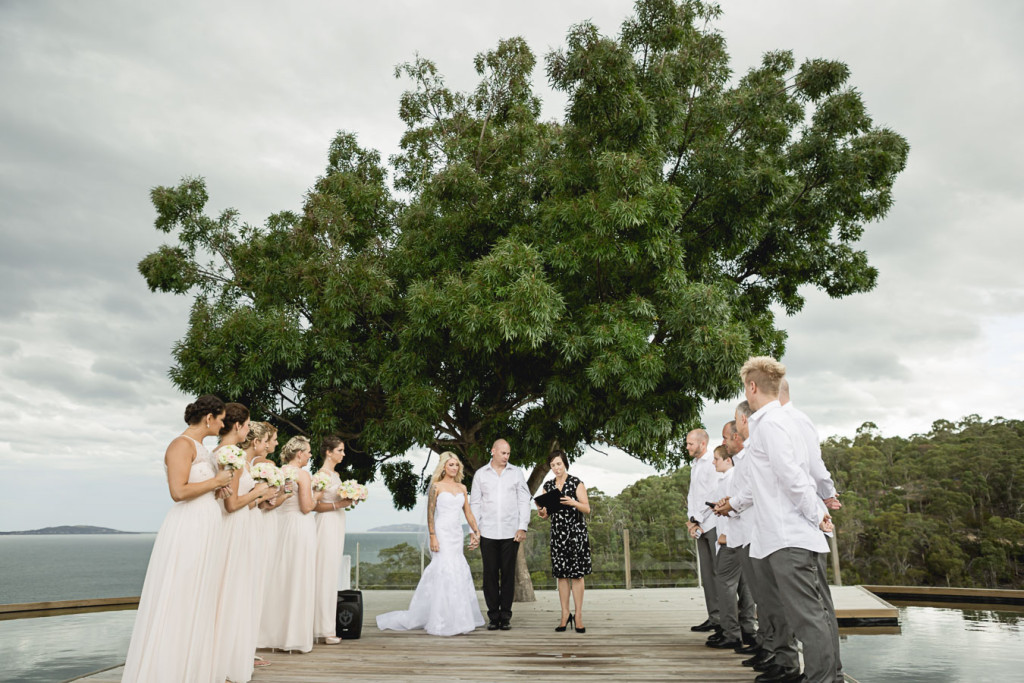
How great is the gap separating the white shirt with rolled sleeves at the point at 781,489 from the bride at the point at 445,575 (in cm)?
389

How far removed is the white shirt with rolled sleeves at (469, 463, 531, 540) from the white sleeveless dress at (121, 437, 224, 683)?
12.1 feet

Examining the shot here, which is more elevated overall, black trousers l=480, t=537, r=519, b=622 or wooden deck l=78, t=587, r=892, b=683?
black trousers l=480, t=537, r=519, b=622

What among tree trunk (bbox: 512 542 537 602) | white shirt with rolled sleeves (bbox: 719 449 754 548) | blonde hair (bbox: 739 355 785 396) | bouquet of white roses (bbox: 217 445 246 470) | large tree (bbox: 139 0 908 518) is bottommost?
tree trunk (bbox: 512 542 537 602)

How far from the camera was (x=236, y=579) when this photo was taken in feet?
14.2

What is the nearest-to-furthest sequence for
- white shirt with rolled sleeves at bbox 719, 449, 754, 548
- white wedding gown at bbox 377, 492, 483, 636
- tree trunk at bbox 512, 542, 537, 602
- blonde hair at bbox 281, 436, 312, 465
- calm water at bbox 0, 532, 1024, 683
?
white shirt with rolled sleeves at bbox 719, 449, 754, 548 → blonde hair at bbox 281, 436, 312, 465 → white wedding gown at bbox 377, 492, 483, 636 → calm water at bbox 0, 532, 1024, 683 → tree trunk at bbox 512, 542, 537, 602

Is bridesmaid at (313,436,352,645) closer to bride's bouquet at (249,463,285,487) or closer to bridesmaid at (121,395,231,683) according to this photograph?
bride's bouquet at (249,463,285,487)

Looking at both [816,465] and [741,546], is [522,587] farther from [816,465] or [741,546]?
[816,465]

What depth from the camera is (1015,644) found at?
30.0 feet

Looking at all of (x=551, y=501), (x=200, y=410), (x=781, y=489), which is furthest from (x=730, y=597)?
(x=200, y=410)

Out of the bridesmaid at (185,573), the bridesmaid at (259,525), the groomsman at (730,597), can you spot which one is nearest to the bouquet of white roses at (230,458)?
the bridesmaid at (185,573)

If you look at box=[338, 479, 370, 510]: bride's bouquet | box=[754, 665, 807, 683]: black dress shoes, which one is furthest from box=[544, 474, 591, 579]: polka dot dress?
box=[754, 665, 807, 683]: black dress shoes

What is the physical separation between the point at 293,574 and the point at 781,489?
426cm

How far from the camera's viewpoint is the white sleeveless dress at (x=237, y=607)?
4156 mm

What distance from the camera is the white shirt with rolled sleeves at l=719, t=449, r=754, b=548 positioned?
467 centimetres
